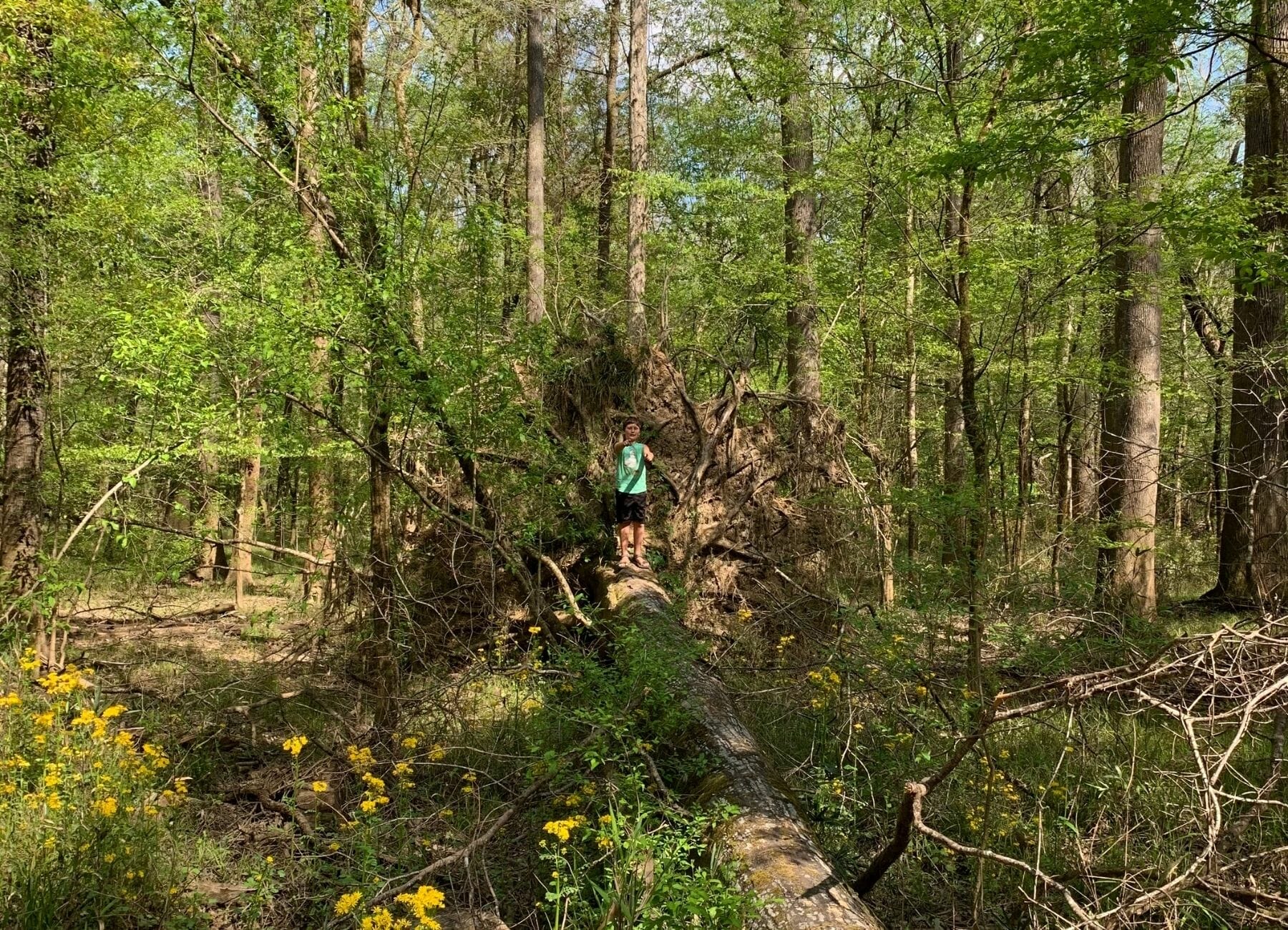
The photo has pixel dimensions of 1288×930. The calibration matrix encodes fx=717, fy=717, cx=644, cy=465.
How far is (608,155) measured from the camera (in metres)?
17.4

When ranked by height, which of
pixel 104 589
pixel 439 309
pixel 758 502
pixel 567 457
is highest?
pixel 439 309

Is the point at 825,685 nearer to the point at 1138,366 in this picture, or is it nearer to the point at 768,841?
the point at 768,841

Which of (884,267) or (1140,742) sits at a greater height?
(884,267)

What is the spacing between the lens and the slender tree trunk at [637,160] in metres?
11.7

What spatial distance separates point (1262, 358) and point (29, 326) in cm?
1023

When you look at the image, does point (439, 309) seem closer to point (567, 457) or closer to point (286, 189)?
point (286, 189)

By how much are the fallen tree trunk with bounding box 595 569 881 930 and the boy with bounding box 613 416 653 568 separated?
2377mm

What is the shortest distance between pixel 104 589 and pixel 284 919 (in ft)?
33.9

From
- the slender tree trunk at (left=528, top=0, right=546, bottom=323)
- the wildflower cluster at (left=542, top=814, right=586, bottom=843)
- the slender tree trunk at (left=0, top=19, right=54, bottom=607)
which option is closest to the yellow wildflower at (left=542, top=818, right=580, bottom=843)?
the wildflower cluster at (left=542, top=814, right=586, bottom=843)

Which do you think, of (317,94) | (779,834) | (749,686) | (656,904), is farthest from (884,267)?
(656,904)

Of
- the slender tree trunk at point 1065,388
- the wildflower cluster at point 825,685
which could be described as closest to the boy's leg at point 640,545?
the wildflower cluster at point 825,685

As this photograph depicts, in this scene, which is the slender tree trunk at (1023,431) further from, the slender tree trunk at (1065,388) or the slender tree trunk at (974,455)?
the slender tree trunk at (1065,388)

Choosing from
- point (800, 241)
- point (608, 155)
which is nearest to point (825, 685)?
point (800, 241)

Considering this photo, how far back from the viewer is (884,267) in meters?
8.84
